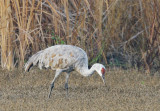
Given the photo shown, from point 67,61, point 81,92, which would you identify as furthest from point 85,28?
point 67,61

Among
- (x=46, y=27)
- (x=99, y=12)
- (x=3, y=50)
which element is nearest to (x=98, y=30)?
(x=99, y=12)

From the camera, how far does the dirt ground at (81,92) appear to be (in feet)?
19.7

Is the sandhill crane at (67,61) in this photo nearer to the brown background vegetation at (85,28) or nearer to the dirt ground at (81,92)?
the dirt ground at (81,92)

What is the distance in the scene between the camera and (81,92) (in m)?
7.29

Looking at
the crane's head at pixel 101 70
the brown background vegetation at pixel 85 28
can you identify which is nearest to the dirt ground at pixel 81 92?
the crane's head at pixel 101 70

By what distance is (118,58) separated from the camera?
9.75m

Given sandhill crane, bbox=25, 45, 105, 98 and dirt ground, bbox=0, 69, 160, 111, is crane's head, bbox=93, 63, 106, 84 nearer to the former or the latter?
sandhill crane, bbox=25, 45, 105, 98

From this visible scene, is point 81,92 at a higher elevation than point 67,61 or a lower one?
lower

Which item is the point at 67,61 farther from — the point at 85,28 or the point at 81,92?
the point at 85,28

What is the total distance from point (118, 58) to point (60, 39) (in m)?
1.58

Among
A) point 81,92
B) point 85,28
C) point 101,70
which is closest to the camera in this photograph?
point 101,70

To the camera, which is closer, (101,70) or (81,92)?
(101,70)

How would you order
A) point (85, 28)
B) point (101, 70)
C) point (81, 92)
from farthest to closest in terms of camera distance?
point (85, 28) < point (81, 92) < point (101, 70)

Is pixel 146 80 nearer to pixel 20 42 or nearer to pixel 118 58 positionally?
pixel 118 58
